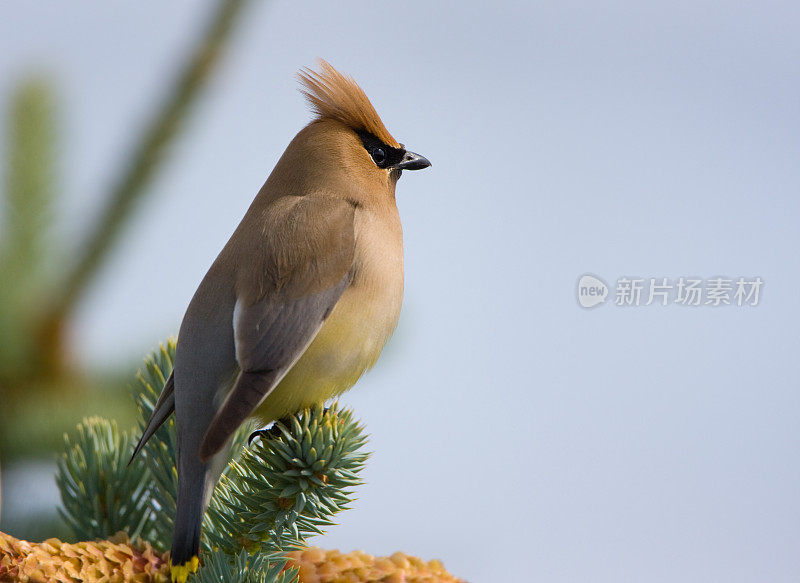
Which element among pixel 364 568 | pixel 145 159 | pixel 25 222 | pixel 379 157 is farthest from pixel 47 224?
pixel 364 568

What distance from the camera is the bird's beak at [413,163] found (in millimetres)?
2135

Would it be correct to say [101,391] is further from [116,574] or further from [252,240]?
[116,574]

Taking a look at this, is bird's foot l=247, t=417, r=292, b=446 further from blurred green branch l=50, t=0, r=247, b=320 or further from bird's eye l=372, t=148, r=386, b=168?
bird's eye l=372, t=148, r=386, b=168

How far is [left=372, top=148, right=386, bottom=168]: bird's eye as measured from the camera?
212 cm

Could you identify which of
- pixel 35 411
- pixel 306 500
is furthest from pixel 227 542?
pixel 35 411

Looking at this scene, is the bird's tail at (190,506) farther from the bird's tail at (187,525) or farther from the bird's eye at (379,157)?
the bird's eye at (379,157)

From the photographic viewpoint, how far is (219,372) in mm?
1632

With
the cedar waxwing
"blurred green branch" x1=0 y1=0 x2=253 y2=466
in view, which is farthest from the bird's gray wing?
"blurred green branch" x1=0 y1=0 x2=253 y2=466

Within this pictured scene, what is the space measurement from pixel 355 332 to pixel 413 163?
0.55m

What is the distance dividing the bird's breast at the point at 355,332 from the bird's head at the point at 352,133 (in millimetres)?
213

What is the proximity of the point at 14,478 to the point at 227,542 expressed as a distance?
51 centimetres

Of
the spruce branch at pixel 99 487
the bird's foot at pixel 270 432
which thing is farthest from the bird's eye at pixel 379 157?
the spruce branch at pixel 99 487

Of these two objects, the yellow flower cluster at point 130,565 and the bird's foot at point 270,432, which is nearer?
the yellow flower cluster at point 130,565

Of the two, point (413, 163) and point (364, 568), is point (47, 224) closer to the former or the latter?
point (413, 163)
